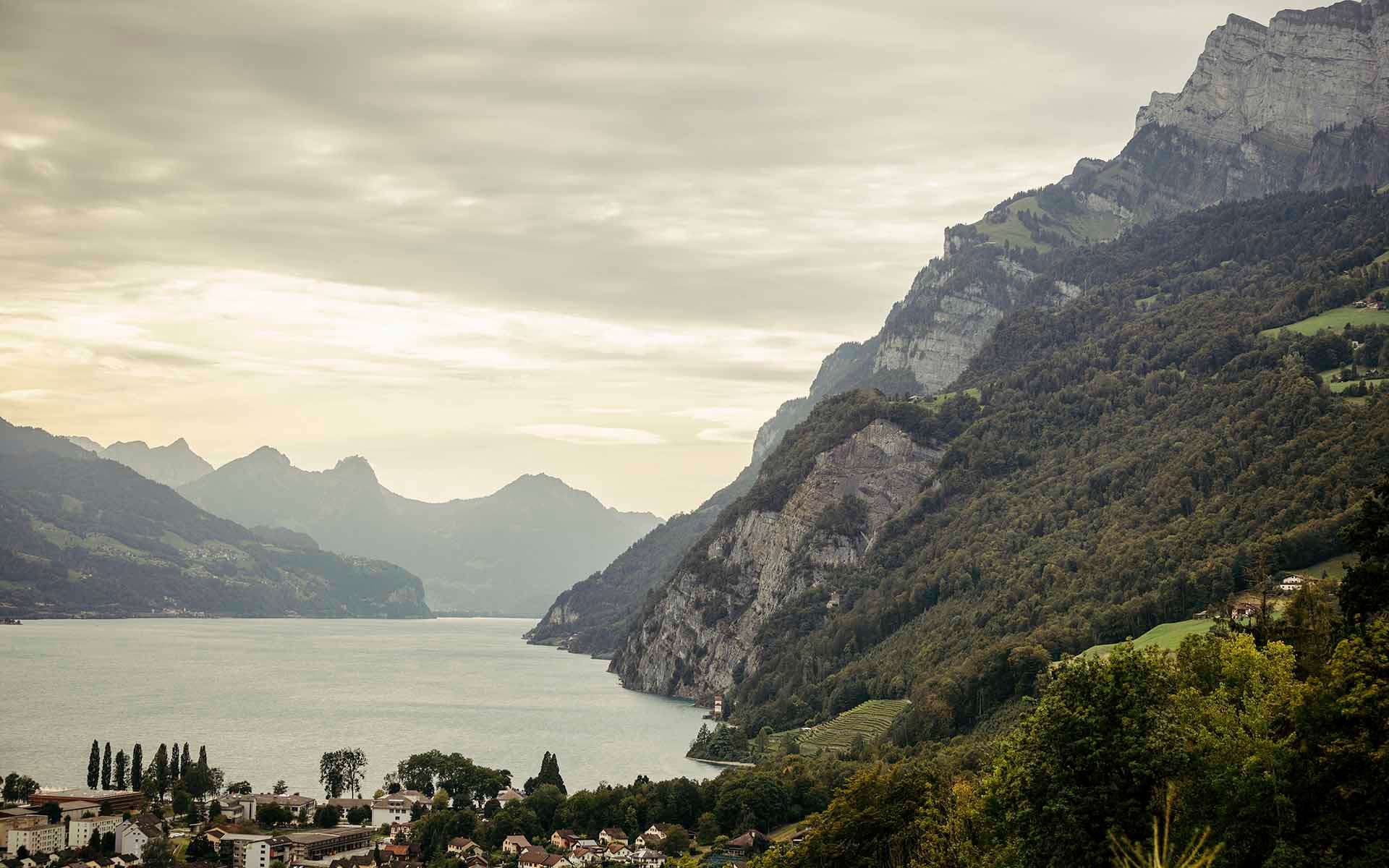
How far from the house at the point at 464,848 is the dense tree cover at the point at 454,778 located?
48.7ft

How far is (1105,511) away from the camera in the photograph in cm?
14800

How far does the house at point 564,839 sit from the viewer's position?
8769 centimetres

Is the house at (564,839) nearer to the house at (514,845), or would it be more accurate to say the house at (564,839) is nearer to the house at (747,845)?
the house at (514,845)

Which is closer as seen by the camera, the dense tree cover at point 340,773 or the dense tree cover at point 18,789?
the dense tree cover at point 18,789

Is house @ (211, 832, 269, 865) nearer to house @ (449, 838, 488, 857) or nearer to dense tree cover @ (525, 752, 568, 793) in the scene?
house @ (449, 838, 488, 857)

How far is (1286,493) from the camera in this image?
11431cm

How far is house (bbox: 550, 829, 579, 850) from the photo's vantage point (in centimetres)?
8769

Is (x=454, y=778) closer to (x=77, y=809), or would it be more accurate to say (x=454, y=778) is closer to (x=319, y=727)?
(x=77, y=809)

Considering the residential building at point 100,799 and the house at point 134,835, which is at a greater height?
the residential building at point 100,799

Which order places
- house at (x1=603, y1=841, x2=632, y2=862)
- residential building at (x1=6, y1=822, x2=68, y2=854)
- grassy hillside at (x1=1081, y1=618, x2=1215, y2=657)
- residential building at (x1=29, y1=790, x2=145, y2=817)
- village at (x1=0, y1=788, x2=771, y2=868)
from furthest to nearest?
grassy hillside at (x1=1081, y1=618, x2=1215, y2=657) < residential building at (x1=29, y1=790, x2=145, y2=817) < residential building at (x1=6, y1=822, x2=68, y2=854) < house at (x1=603, y1=841, x2=632, y2=862) < village at (x1=0, y1=788, x2=771, y2=868)

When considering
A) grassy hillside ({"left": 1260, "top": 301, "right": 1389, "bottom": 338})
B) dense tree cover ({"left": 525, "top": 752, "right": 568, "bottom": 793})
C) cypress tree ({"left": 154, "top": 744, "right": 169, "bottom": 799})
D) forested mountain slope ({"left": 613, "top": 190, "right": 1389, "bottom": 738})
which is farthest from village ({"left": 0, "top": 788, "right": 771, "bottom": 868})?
grassy hillside ({"left": 1260, "top": 301, "right": 1389, "bottom": 338})

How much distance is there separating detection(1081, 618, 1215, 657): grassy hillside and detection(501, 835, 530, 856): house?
4137 centimetres

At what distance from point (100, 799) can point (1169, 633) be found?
81839mm

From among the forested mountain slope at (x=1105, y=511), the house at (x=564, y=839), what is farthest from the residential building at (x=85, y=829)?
the forested mountain slope at (x=1105, y=511)
